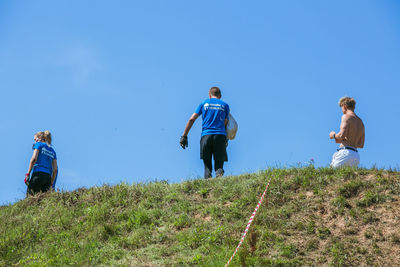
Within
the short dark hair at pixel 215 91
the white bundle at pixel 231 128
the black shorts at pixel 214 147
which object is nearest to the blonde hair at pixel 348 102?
the white bundle at pixel 231 128

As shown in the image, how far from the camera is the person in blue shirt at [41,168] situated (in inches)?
461

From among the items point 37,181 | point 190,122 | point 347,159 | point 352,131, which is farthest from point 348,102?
point 37,181

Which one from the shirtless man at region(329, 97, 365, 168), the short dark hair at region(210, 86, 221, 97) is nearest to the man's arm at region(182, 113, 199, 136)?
the short dark hair at region(210, 86, 221, 97)

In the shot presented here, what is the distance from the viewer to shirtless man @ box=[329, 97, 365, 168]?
915 centimetres

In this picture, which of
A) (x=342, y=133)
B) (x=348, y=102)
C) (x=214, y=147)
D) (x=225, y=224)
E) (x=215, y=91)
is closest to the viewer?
(x=225, y=224)

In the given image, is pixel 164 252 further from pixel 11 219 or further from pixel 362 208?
pixel 11 219

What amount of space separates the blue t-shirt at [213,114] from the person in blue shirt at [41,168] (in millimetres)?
3804

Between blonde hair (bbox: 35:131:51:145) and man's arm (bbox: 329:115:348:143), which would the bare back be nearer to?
man's arm (bbox: 329:115:348:143)

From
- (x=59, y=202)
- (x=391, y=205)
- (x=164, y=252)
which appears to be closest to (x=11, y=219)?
(x=59, y=202)

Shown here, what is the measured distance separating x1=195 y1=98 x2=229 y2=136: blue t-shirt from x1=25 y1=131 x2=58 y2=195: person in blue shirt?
12.5 ft

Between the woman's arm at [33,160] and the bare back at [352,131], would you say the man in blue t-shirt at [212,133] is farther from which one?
the woman's arm at [33,160]

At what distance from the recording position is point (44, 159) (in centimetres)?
1184

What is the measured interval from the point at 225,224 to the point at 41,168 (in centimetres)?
550

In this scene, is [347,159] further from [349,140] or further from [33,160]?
[33,160]
